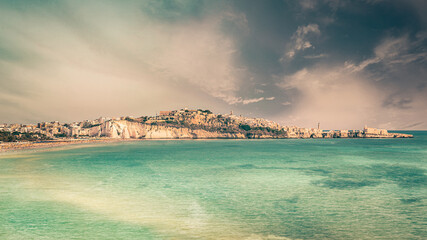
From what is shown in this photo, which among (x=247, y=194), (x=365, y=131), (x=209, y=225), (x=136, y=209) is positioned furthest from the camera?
(x=365, y=131)

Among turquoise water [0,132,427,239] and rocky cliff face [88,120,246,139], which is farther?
rocky cliff face [88,120,246,139]

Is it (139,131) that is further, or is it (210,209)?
(139,131)

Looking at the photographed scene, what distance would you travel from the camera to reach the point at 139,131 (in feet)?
581

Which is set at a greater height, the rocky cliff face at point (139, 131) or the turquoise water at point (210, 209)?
the rocky cliff face at point (139, 131)

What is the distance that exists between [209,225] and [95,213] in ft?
22.6

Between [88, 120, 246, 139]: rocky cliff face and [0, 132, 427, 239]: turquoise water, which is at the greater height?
[88, 120, 246, 139]: rocky cliff face

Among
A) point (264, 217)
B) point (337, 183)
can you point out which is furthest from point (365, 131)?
point (264, 217)

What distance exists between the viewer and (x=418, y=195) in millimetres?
18109

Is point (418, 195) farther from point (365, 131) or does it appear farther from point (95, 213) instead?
point (365, 131)

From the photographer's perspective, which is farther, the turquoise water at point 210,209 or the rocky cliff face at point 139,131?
the rocky cliff face at point 139,131

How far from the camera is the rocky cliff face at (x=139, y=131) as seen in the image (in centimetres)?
16500

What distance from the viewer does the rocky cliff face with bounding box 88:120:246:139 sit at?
541 feet

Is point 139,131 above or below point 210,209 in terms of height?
above

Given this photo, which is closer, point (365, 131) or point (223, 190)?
point (223, 190)
